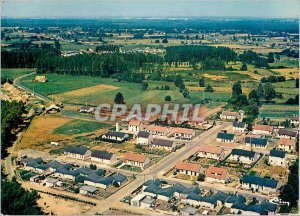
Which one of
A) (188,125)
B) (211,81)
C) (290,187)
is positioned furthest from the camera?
(211,81)

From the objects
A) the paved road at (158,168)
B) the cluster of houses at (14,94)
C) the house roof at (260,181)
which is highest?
the cluster of houses at (14,94)

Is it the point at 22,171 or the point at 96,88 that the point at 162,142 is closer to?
the point at 22,171

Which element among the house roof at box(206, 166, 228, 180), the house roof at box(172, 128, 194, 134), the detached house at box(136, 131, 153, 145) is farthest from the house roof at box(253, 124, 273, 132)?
the house roof at box(206, 166, 228, 180)

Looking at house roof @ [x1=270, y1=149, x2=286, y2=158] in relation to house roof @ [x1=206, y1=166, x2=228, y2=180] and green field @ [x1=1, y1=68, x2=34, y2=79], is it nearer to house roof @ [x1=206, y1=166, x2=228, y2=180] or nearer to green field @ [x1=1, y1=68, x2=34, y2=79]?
house roof @ [x1=206, y1=166, x2=228, y2=180]

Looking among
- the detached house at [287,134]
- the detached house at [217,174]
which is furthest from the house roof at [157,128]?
the detached house at [217,174]

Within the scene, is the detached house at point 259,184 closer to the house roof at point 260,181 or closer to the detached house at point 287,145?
the house roof at point 260,181

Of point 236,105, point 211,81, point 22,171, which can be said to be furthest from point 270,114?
point 22,171

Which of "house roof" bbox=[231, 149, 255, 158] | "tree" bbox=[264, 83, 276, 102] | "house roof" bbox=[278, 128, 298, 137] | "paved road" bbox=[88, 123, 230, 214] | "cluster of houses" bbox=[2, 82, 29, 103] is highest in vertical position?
"tree" bbox=[264, 83, 276, 102]
